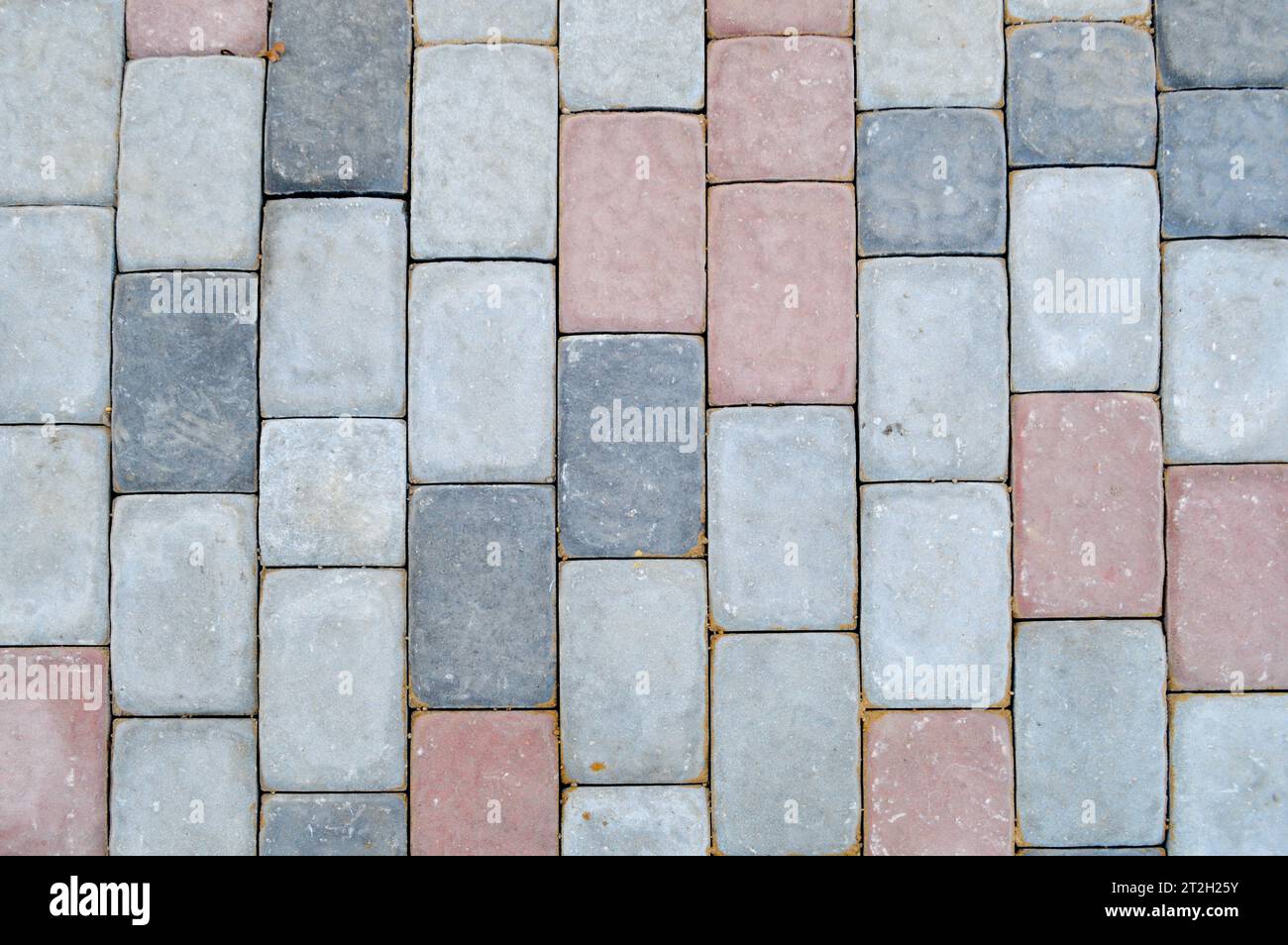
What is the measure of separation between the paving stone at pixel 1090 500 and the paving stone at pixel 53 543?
1.73 m

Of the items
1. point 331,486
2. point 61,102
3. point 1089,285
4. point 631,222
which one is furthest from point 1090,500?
point 61,102

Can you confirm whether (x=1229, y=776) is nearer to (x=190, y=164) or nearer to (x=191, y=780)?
(x=191, y=780)

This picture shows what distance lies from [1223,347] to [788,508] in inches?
34.2

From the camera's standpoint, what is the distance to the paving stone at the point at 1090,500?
1697 mm

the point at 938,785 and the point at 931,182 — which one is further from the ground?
the point at 931,182

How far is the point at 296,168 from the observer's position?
172 cm

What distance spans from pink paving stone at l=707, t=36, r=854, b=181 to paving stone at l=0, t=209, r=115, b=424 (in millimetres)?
1185

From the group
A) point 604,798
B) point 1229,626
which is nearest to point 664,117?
point 604,798

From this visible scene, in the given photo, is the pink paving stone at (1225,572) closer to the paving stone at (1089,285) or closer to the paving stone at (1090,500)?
the paving stone at (1090,500)

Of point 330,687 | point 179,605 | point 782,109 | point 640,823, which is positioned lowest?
point 640,823

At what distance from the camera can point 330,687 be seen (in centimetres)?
171

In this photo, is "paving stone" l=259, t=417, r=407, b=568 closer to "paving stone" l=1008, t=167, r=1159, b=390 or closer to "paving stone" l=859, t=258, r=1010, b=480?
"paving stone" l=859, t=258, r=1010, b=480

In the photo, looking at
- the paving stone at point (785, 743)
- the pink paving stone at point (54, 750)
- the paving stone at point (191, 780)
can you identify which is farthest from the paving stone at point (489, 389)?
the pink paving stone at point (54, 750)
